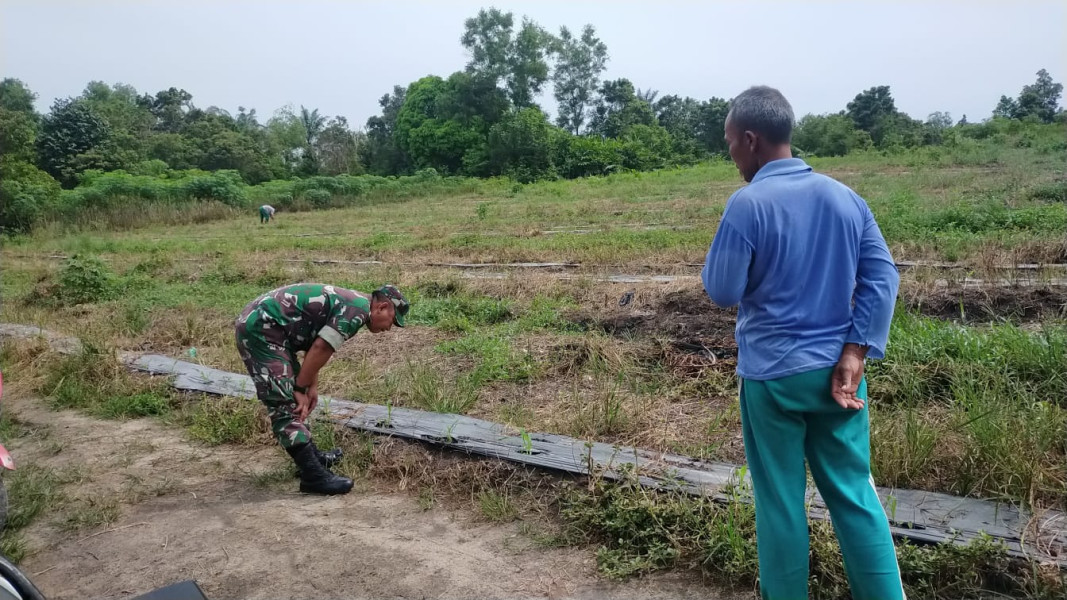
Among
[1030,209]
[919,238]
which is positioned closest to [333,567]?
[919,238]

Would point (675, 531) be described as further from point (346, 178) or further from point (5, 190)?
point (346, 178)

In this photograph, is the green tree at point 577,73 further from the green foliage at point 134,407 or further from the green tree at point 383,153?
the green foliage at point 134,407

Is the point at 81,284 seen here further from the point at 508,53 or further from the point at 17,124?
the point at 508,53

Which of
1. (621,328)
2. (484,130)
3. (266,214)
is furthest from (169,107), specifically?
(621,328)

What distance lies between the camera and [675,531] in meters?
2.88

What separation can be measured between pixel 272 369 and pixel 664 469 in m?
2.07

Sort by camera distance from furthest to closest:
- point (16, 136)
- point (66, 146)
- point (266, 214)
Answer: point (66, 146)
point (16, 136)
point (266, 214)

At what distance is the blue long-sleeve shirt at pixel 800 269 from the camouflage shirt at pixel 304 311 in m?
2.09

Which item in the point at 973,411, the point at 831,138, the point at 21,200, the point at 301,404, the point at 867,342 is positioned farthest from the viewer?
the point at 831,138

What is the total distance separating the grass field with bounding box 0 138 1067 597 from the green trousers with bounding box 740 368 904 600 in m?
0.92

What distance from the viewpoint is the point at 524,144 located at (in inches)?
1460

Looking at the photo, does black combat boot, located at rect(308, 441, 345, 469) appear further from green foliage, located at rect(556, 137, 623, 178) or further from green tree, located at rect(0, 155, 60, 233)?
green foliage, located at rect(556, 137, 623, 178)

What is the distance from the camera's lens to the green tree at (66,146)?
101 feet

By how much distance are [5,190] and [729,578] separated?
23.9 meters
